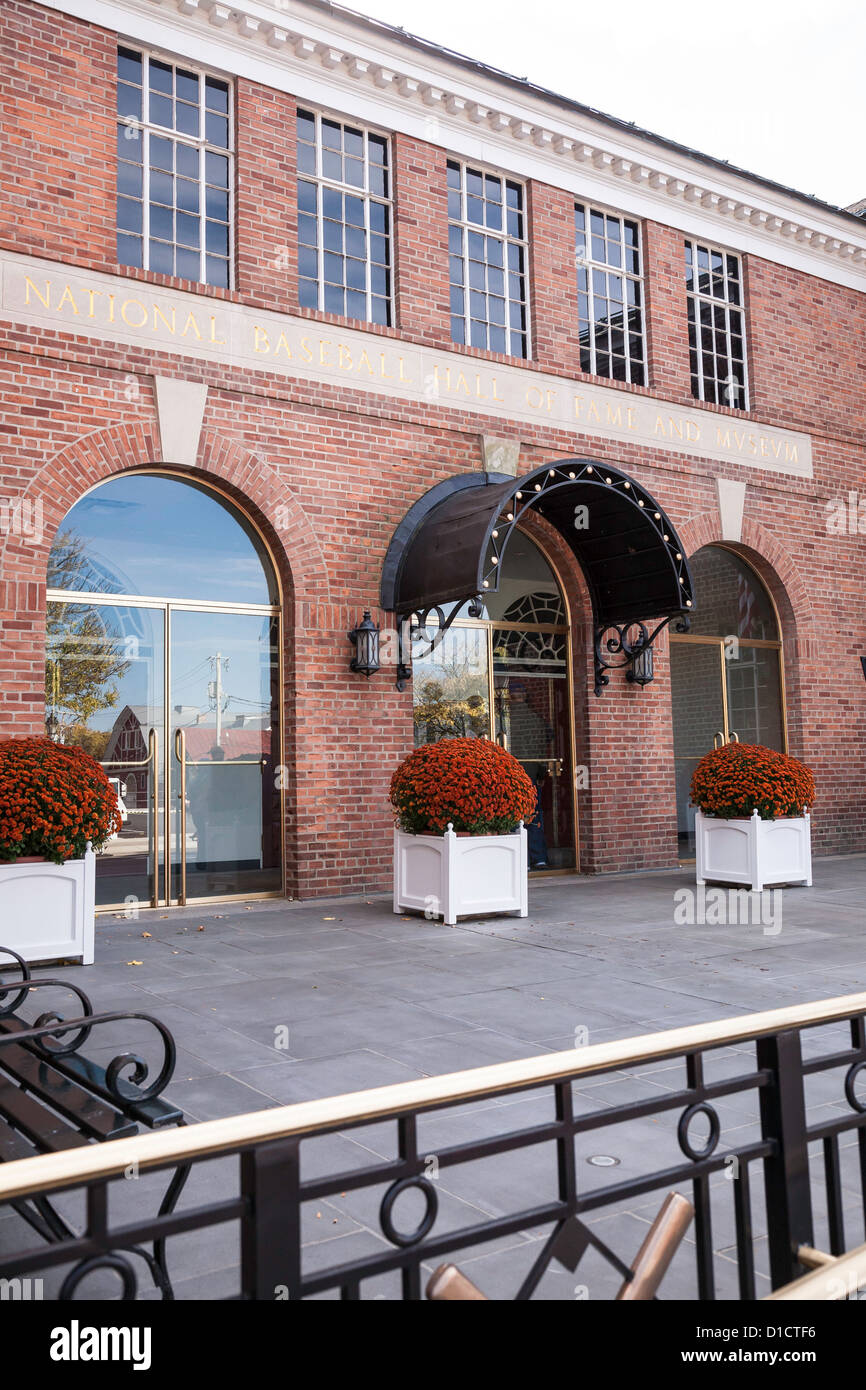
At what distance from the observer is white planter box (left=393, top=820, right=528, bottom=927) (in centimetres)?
881

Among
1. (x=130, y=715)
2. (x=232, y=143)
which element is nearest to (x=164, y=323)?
(x=232, y=143)

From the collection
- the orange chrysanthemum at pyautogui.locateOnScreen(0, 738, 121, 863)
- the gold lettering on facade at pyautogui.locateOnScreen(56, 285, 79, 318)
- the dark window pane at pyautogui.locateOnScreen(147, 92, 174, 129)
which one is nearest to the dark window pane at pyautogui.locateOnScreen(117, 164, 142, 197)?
the dark window pane at pyautogui.locateOnScreen(147, 92, 174, 129)

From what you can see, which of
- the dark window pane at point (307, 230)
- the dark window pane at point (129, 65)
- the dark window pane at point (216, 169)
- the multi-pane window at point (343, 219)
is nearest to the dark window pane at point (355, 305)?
the multi-pane window at point (343, 219)

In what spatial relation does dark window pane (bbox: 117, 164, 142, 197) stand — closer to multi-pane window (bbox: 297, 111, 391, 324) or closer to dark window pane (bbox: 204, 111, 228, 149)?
dark window pane (bbox: 204, 111, 228, 149)

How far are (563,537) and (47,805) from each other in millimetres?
6871

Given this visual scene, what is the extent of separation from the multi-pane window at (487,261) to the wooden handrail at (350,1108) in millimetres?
10363

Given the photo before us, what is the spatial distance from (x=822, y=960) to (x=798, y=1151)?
5018mm

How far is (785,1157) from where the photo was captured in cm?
241

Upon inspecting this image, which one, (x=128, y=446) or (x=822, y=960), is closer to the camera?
(x=822, y=960)

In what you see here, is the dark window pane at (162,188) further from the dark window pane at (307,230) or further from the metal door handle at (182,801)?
the metal door handle at (182,801)

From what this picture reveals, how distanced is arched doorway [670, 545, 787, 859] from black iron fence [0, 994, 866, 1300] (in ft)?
29.8

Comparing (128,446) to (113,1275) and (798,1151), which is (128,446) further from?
(798,1151)

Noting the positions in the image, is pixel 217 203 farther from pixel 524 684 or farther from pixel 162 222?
pixel 524 684

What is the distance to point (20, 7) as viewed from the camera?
29.7ft
